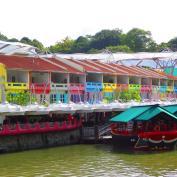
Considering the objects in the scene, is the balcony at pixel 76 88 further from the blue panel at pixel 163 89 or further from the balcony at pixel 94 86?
the blue panel at pixel 163 89

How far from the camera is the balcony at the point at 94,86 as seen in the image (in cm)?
4034

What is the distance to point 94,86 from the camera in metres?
41.0

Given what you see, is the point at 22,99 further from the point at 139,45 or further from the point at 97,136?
the point at 139,45

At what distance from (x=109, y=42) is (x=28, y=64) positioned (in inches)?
2719

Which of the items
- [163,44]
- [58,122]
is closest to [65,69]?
[58,122]

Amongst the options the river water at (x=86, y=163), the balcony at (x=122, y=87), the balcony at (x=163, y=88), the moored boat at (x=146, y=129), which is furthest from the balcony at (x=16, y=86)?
the balcony at (x=163, y=88)

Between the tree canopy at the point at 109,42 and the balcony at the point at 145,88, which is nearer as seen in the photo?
the balcony at the point at 145,88

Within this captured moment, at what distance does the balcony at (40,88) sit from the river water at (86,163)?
282 inches

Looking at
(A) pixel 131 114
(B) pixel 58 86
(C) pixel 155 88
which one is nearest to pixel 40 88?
(B) pixel 58 86

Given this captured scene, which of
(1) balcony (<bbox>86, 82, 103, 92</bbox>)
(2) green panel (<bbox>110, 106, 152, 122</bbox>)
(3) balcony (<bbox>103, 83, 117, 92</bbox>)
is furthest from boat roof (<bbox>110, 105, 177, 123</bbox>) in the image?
(3) balcony (<bbox>103, 83, 117, 92</bbox>)

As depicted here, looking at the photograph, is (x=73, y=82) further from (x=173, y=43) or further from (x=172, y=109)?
(x=173, y=43)

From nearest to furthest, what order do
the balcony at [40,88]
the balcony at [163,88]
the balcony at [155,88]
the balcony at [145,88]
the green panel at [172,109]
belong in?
1. the green panel at [172,109]
2. the balcony at [40,88]
3. the balcony at [145,88]
4. the balcony at [155,88]
5. the balcony at [163,88]

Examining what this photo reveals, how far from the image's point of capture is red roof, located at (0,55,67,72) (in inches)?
1322

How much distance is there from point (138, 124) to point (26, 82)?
31.9 feet
